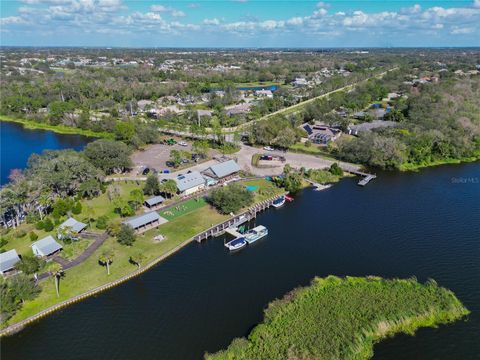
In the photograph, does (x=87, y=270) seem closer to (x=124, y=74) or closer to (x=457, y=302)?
(x=457, y=302)

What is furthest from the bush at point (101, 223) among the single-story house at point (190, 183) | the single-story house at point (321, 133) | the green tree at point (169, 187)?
the single-story house at point (321, 133)

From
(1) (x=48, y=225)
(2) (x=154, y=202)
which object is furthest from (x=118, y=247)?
(1) (x=48, y=225)

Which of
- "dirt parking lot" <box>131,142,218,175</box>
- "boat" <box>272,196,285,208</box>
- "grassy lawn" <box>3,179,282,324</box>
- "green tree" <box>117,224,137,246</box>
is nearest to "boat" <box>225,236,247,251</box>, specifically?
"grassy lawn" <box>3,179,282,324</box>

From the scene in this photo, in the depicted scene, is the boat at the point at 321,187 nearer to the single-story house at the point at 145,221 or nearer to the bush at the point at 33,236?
the single-story house at the point at 145,221

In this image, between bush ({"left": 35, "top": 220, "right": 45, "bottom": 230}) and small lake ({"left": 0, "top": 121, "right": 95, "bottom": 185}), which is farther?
small lake ({"left": 0, "top": 121, "right": 95, "bottom": 185})

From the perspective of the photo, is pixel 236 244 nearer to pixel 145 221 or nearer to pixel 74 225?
pixel 145 221

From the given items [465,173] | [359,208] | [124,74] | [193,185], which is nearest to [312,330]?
[359,208]

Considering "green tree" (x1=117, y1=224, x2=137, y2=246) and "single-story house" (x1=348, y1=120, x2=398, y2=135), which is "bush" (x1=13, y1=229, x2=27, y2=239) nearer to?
"green tree" (x1=117, y1=224, x2=137, y2=246)
